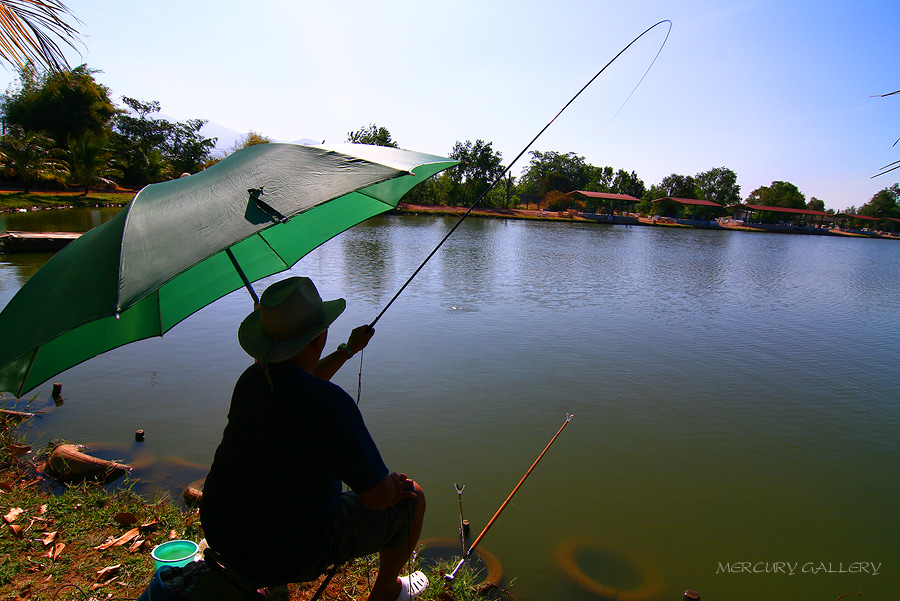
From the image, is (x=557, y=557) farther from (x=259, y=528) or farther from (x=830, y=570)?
(x=259, y=528)

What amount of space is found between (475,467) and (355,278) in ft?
26.2

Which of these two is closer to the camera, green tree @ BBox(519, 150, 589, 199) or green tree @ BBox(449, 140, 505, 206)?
green tree @ BBox(449, 140, 505, 206)

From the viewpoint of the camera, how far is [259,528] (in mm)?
1562

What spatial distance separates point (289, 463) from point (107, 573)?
1696mm

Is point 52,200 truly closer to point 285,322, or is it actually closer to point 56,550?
point 56,550

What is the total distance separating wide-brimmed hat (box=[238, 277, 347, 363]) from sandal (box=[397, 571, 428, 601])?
113 cm

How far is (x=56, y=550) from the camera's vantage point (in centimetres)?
261

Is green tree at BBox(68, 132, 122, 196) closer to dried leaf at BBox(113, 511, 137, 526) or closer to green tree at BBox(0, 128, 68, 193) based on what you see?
green tree at BBox(0, 128, 68, 193)

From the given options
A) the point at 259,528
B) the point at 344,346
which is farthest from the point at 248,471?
the point at 344,346

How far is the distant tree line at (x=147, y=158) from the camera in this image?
85.3ft

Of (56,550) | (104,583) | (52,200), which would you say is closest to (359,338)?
(104,583)

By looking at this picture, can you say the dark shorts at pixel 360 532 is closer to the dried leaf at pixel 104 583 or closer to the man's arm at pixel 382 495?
the man's arm at pixel 382 495

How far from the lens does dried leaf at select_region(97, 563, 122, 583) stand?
2.41m

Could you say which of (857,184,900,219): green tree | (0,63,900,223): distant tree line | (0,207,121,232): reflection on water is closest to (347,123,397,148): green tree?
(0,63,900,223): distant tree line
